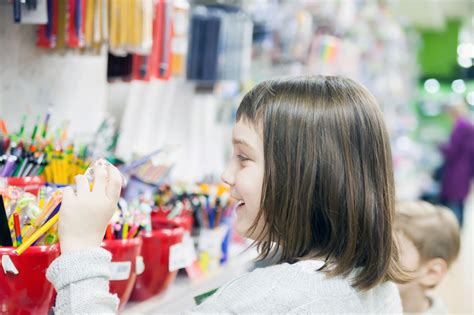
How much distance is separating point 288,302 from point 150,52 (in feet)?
3.50

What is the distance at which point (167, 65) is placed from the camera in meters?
1.96

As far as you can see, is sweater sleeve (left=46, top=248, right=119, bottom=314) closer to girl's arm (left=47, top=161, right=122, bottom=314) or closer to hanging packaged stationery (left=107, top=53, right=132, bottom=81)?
girl's arm (left=47, top=161, right=122, bottom=314)

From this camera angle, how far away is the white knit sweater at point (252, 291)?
91 cm

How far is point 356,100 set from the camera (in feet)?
3.64

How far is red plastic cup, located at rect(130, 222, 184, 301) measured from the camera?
1.39 m

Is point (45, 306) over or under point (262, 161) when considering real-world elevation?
under

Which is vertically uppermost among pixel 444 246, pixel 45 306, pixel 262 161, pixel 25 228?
pixel 262 161

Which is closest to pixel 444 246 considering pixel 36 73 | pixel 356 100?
pixel 356 100

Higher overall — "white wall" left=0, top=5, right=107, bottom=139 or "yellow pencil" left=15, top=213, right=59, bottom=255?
"white wall" left=0, top=5, right=107, bottom=139

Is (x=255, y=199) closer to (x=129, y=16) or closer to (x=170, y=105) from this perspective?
(x=129, y=16)

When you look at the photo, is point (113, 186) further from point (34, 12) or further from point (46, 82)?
point (46, 82)

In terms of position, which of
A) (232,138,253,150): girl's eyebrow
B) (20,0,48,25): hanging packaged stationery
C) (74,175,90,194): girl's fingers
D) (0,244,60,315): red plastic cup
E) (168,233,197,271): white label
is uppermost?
(20,0,48,25): hanging packaged stationery

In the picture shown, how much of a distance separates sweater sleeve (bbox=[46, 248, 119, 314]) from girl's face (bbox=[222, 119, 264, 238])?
27 centimetres

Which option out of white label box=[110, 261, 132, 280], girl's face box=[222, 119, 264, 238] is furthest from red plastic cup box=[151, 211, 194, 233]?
girl's face box=[222, 119, 264, 238]
